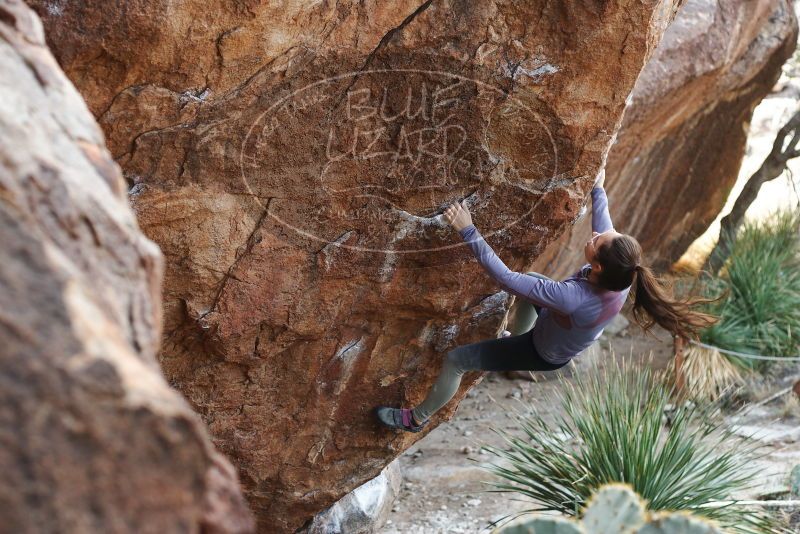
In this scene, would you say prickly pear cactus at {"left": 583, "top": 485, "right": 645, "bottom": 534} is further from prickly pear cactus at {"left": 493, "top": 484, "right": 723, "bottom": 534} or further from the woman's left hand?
the woman's left hand

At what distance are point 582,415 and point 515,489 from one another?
575mm

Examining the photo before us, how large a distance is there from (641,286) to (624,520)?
130cm

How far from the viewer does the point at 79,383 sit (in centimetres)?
162

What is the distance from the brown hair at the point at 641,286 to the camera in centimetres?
387

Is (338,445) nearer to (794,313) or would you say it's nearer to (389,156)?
(389,156)

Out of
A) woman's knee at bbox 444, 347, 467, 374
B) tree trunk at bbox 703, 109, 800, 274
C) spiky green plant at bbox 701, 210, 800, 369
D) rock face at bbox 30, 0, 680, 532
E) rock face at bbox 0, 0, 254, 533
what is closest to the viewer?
rock face at bbox 0, 0, 254, 533

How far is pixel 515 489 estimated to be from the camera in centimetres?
485

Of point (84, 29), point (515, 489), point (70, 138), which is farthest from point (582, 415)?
point (70, 138)

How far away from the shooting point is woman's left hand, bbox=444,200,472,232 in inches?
162

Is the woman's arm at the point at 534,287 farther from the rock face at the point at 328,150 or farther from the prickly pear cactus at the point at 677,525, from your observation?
the prickly pear cactus at the point at 677,525

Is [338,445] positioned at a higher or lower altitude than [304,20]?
lower

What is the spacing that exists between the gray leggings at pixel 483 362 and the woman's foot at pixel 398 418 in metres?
0.06

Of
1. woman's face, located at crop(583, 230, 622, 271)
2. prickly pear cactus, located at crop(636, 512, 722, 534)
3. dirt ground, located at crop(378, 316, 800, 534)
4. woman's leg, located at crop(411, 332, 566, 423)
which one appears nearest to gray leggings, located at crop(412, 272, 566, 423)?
woman's leg, located at crop(411, 332, 566, 423)

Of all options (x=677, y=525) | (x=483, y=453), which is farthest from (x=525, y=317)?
(x=483, y=453)
